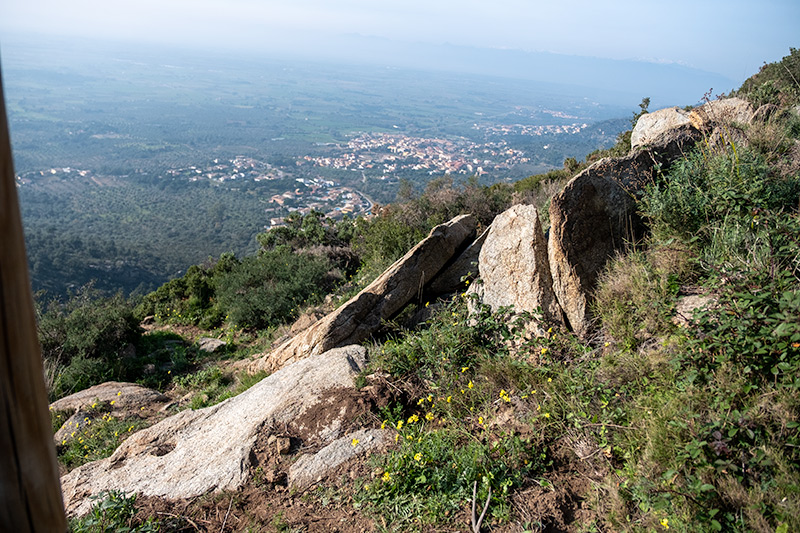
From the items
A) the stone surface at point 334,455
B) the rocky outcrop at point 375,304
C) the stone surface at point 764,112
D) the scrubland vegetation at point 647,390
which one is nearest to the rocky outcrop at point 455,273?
the rocky outcrop at point 375,304

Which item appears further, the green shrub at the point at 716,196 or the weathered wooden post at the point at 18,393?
the green shrub at the point at 716,196

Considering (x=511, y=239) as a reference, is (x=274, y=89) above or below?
above

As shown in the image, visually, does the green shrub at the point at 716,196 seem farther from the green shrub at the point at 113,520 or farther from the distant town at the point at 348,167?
the distant town at the point at 348,167

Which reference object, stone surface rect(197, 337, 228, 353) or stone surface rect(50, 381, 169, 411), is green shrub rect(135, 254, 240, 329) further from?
stone surface rect(50, 381, 169, 411)

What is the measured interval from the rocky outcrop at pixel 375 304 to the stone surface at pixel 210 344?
2.77m

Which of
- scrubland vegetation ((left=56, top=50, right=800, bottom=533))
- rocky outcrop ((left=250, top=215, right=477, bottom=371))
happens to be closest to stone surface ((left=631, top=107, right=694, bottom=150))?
scrubland vegetation ((left=56, top=50, right=800, bottom=533))

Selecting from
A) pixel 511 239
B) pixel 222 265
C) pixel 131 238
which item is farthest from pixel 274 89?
pixel 511 239

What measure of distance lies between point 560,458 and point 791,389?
1.52 metres

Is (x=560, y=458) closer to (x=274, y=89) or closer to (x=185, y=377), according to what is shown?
(x=185, y=377)

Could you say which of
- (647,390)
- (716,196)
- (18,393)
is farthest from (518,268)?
(18,393)

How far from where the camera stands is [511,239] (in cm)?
550

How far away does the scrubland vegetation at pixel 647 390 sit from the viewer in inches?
105

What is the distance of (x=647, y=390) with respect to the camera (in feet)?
11.3

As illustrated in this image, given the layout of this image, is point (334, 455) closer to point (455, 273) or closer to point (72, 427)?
point (455, 273)
